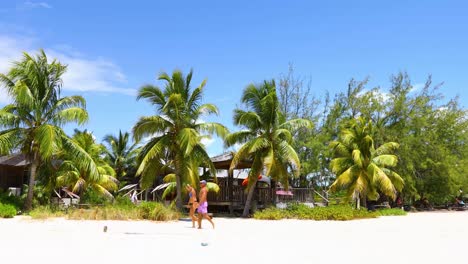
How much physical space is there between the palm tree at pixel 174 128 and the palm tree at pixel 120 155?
15177 mm

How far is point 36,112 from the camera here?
68.3 feet

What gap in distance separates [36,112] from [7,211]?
A: 471 cm

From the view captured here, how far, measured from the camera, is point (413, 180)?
36.7 m

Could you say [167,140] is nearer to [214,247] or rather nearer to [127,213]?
[127,213]

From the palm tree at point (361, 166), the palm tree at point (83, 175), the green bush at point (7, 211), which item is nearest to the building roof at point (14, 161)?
the palm tree at point (83, 175)

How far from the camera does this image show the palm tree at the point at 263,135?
23109 millimetres

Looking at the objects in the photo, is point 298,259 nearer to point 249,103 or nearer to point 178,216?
point 178,216

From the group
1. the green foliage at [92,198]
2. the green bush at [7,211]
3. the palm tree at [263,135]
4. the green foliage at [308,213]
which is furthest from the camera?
the green foliage at [92,198]

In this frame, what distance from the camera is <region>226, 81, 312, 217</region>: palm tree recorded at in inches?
910

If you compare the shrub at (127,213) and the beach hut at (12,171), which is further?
the beach hut at (12,171)

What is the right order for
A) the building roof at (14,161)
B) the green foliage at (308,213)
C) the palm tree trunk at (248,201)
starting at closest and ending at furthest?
1. the green foliage at (308,213)
2. the palm tree trunk at (248,201)
3. the building roof at (14,161)

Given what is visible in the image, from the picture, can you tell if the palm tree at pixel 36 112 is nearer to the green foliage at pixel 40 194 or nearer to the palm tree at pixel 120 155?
the green foliage at pixel 40 194

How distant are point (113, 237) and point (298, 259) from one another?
5520 mm

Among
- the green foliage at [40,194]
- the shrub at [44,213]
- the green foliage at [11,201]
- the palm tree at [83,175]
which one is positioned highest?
the palm tree at [83,175]
